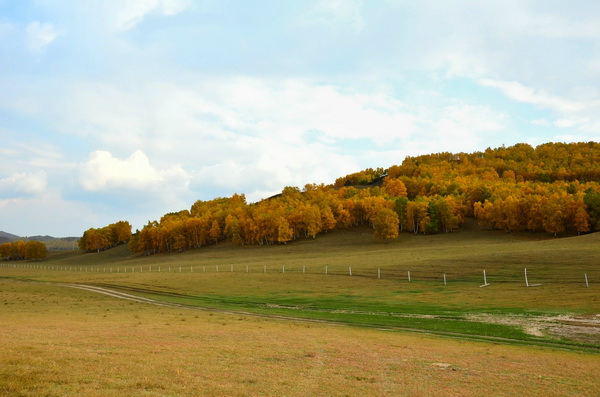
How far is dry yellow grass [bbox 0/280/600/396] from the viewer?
11.2 m

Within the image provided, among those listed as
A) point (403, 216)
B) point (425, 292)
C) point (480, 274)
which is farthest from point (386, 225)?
point (425, 292)

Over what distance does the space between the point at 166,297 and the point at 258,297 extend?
10.6 metres

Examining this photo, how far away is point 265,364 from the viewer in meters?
14.5

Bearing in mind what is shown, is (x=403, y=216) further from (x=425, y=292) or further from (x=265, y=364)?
(x=265, y=364)

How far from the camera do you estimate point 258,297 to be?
165 ft

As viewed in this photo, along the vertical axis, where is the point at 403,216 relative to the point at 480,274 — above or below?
above

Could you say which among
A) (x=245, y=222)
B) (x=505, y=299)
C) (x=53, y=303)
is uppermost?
(x=245, y=222)

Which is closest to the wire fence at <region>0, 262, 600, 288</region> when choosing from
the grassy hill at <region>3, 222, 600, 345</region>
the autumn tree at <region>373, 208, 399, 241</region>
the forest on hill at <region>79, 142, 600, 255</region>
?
the grassy hill at <region>3, 222, 600, 345</region>

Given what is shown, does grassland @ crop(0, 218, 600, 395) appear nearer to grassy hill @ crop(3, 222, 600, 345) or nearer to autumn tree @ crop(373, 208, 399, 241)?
grassy hill @ crop(3, 222, 600, 345)

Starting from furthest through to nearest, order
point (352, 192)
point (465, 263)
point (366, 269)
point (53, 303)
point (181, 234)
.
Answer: point (352, 192) → point (181, 234) → point (366, 269) → point (465, 263) → point (53, 303)

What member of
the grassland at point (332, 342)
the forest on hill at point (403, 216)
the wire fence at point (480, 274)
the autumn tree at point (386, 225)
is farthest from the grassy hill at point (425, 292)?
the autumn tree at point (386, 225)

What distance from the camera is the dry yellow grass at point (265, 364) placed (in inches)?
439

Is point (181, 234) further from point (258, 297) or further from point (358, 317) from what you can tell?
point (358, 317)

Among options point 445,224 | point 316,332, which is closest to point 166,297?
point 316,332
